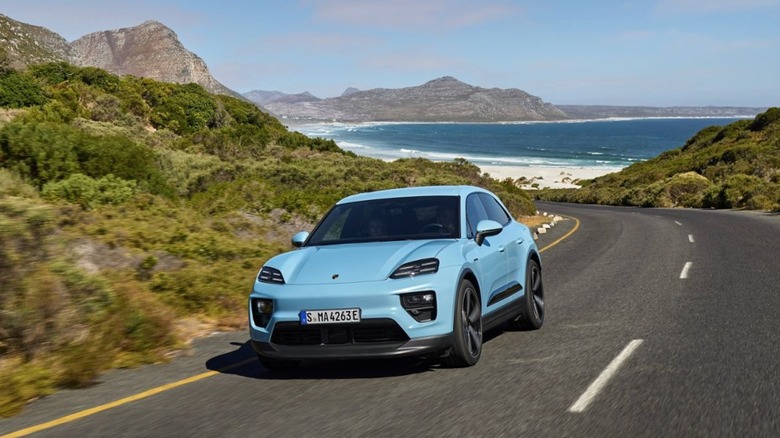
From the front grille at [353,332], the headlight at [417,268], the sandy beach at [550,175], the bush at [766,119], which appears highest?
the headlight at [417,268]

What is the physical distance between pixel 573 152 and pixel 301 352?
15449 centimetres

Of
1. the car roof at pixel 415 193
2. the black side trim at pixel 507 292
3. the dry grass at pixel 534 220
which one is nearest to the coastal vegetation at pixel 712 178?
the dry grass at pixel 534 220

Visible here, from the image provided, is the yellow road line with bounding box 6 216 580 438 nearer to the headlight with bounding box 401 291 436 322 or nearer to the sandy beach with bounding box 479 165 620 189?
the headlight with bounding box 401 291 436 322

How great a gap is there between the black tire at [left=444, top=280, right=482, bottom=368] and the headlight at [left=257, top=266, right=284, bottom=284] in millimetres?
1481

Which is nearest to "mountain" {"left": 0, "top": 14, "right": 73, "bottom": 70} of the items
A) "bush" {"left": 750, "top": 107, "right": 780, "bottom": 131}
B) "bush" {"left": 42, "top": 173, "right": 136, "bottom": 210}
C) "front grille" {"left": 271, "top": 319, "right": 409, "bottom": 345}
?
"bush" {"left": 750, "top": 107, "right": 780, "bottom": 131}

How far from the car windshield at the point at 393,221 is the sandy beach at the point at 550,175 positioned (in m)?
76.2

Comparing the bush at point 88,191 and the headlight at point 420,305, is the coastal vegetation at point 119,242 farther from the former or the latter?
the headlight at point 420,305

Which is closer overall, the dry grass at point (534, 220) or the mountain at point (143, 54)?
the dry grass at point (534, 220)

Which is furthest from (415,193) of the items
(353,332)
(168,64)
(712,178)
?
(168,64)

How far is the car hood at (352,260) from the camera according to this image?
646 centimetres

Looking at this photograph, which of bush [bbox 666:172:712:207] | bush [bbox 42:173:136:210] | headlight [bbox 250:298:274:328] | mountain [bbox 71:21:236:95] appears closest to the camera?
headlight [bbox 250:298:274:328]

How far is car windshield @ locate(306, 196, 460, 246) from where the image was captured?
7.54 metres

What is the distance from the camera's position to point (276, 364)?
7.02 m

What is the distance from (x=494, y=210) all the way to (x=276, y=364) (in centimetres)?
314
